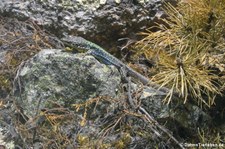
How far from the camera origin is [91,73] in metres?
2.58

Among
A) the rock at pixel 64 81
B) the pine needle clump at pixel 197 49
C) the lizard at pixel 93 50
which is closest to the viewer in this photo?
the pine needle clump at pixel 197 49

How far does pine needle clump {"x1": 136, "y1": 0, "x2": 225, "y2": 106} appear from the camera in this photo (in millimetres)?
2373

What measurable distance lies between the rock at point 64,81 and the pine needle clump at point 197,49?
0.34 metres

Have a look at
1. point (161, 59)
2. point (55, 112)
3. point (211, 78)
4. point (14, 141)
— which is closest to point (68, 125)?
point (55, 112)

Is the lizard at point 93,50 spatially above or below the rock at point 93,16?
below

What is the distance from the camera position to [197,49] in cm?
246

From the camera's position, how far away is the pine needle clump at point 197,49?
93.4 inches

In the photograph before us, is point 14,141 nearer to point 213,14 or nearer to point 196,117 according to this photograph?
point 196,117

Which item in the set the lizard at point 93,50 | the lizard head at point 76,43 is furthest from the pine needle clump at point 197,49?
the lizard head at point 76,43

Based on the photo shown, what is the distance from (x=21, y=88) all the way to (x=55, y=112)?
288mm

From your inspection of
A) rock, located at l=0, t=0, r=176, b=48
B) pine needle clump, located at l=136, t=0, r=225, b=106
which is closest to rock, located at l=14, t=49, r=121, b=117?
pine needle clump, located at l=136, t=0, r=225, b=106

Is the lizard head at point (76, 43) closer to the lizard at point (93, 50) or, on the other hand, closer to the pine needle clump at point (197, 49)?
the lizard at point (93, 50)

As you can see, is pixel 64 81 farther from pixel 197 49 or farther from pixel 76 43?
pixel 197 49

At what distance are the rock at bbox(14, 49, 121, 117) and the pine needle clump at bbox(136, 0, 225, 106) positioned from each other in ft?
1.12
